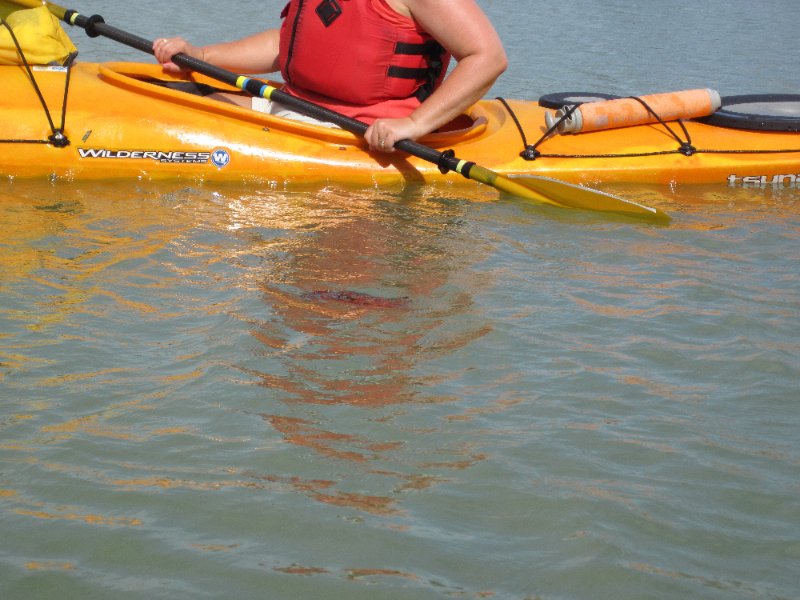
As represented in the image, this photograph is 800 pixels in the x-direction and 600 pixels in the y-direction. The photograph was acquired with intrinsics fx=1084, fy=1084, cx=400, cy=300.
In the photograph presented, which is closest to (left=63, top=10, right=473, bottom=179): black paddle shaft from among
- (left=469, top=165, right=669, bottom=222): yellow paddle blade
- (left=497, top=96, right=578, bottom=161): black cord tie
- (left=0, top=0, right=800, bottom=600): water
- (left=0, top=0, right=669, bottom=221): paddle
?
(left=0, top=0, right=669, bottom=221): paddle

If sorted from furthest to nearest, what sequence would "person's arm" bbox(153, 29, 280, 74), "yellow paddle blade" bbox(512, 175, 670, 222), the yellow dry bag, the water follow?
1. "person's arm" bbox(153, 29, 280, 74)
2. the yellow dry bag
3. "yellow paddle blade" bbox(512, 175, 670, 222)
4. the water

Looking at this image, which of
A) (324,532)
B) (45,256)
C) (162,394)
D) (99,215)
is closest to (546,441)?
(324,532)

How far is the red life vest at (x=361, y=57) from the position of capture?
14.3 ft

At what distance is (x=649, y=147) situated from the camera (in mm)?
4941

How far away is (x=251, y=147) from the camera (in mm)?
4586

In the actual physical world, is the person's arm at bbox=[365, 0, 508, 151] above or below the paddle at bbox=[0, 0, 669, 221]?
above

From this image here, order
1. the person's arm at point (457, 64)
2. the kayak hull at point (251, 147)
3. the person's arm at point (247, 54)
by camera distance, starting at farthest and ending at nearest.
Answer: the person's arm at point (247, 54), the kayak hull at point (251, 147), the person's arm at point (457, 64)

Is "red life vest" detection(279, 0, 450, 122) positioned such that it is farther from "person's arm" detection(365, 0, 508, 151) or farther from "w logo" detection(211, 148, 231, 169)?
"w logo" detection(211, 148, 231, 169)

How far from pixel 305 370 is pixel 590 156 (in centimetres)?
242

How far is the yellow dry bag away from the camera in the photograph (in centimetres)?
455

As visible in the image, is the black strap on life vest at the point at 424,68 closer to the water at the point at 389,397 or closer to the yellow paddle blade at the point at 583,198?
the water at the point at 389,397

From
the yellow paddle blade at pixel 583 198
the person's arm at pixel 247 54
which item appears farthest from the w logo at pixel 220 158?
the yellow paddle blade at pixel 583 198

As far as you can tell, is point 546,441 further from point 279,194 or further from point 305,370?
point 279,194

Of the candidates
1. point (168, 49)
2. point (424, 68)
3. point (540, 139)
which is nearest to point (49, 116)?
point (168, 49)
